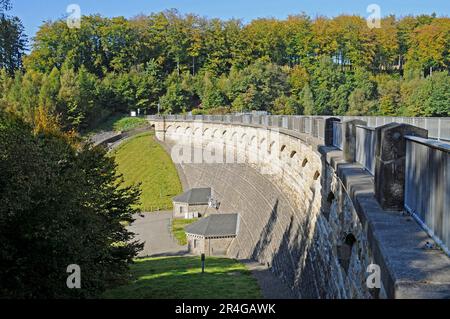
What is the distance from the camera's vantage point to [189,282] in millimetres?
23812

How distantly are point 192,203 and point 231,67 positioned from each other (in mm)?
52080

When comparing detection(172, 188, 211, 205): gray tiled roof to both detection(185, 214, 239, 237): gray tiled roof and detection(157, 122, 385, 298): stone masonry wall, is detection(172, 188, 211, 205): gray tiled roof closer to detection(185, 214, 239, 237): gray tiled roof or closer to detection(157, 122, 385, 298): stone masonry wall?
detection(157, 122, 385, 298): stone masonry wall

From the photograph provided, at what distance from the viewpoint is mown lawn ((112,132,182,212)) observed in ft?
166

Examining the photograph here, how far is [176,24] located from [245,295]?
270 ft

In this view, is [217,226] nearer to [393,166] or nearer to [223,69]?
[393,166]

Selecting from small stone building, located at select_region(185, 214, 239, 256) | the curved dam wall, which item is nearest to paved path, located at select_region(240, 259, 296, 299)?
the curved dam wall

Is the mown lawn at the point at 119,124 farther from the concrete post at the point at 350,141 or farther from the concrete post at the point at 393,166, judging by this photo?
the concrete post at the point at 393,166

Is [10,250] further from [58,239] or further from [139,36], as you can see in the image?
[139,36]

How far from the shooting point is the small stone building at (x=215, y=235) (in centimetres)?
3284

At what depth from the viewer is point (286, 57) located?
95.0m

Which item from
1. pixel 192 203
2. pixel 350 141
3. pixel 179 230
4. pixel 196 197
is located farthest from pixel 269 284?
pixel 196 197

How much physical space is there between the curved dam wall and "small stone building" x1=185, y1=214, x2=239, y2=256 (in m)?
1.15

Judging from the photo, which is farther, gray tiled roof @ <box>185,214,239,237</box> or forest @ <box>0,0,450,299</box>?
forest @ <box>0,0,450,299</box>

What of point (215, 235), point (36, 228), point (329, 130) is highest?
point (329, 130)
